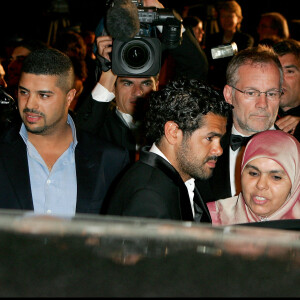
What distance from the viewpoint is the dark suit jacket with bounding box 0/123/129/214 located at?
8.55 ft

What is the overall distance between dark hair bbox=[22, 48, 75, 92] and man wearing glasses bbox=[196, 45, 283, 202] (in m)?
0.86

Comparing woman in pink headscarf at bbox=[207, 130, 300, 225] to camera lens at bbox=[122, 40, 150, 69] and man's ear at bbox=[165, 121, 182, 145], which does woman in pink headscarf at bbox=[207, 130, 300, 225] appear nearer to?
man's ear at bbox=[165, 121, 182, 145]

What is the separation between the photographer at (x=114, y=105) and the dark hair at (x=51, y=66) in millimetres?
193

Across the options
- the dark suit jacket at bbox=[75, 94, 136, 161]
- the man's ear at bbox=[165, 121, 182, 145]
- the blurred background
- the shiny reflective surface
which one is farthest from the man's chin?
the blurred background

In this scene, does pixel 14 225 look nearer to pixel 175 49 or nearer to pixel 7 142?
pixel 7 142

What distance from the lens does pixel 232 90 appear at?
314 centimetres

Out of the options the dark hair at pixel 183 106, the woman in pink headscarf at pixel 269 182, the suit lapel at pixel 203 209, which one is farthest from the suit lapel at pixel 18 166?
the woman in pink headscarf at pixel 269 182

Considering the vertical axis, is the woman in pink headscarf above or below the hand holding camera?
below

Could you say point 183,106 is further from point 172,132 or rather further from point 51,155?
point 51,155

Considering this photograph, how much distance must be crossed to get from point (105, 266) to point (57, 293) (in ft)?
0.35

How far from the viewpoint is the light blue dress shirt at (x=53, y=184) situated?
269 cm

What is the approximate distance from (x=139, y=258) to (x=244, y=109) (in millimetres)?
2319

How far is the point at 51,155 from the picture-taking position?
282 centimetres

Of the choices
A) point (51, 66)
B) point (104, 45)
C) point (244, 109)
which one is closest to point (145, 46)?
point (104, 45)
